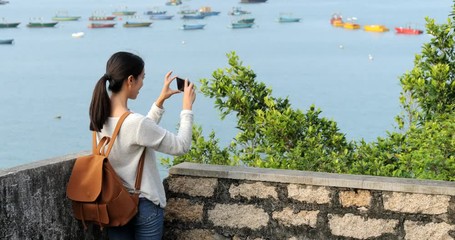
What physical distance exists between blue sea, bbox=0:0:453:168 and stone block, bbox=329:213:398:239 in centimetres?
2887

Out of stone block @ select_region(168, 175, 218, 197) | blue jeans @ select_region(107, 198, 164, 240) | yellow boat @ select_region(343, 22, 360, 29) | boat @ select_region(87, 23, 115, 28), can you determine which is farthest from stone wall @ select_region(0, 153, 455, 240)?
boat @ select_region(87, 23, 115, 28)

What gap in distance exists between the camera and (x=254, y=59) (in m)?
70.5

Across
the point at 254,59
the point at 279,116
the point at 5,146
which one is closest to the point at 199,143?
the point at 279,116

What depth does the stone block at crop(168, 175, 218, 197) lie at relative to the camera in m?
5.04

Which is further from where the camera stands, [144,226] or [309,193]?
[309,193]

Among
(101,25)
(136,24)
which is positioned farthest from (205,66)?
(101,25)

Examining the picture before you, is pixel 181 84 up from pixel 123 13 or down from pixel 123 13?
up

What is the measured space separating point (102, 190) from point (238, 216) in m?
1.05

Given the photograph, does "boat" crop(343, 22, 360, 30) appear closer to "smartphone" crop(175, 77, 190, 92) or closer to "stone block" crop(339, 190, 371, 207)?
"stone block" crop(339, 190, 371, 207)

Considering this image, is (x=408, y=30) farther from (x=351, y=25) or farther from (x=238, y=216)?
(x=238, y=216)

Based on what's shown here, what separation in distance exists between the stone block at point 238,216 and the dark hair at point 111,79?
108 cm

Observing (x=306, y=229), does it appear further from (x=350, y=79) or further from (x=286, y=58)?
(x=286, y=58)

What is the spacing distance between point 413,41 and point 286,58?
59.1 feet

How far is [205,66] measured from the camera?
64688 millimetres
